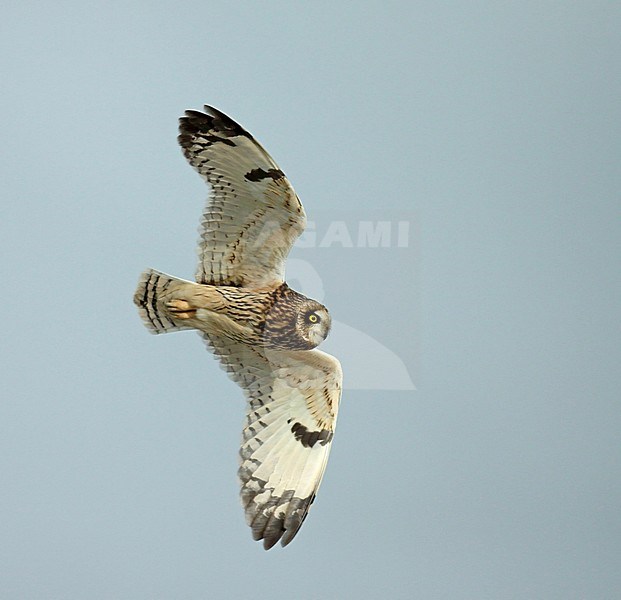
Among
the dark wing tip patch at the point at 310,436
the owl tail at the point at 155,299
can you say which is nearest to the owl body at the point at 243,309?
the owl tail at the point at 155,299

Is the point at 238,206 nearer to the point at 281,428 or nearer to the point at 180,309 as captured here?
the point at 180,309

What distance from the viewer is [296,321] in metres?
2.61

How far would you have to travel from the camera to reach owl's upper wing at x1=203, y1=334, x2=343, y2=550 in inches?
108

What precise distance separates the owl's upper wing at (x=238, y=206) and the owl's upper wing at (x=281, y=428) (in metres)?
0.22

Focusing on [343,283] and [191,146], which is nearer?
[191,146]

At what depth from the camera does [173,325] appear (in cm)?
271

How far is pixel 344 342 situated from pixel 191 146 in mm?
665

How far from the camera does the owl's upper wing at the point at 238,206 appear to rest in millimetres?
2553

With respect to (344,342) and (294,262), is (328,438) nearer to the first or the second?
(344,342)

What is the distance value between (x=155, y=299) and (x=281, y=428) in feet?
1.61

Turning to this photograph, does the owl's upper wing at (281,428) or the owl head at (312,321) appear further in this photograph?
the owl's upper wing at (281,428)

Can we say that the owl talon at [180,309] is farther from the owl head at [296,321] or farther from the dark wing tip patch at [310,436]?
the dark wing tip patch at [310,436]

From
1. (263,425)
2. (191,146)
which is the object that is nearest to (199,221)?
(191,146)

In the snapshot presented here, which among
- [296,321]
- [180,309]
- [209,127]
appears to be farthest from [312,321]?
[209,127]
